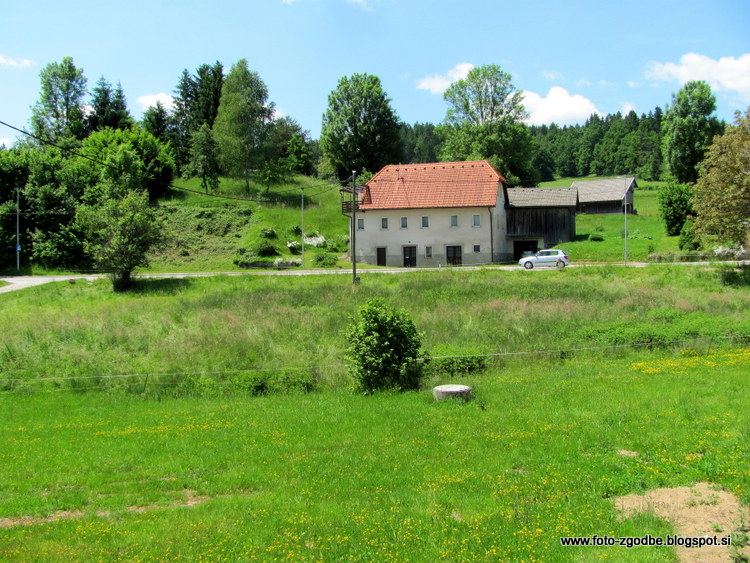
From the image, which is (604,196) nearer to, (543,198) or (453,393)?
(543,198)

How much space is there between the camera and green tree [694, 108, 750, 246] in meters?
30.2

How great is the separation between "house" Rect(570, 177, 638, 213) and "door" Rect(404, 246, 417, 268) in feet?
109

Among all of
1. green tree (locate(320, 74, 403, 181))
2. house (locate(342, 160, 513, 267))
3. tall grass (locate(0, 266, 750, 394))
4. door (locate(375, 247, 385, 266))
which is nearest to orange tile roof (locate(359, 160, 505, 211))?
house (locate(342, 160, 513, 267))

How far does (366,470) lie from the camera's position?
367 inches

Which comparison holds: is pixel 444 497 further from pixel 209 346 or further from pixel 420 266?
pixel 420 266

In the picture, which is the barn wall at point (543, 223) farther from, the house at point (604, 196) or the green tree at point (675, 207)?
the house at point (604, 196)

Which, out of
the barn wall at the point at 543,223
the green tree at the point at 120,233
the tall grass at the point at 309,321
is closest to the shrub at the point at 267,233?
the green tree at the point at 120,233

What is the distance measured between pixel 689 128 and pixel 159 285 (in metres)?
62.1

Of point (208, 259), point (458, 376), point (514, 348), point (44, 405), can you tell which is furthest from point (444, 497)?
point (208, 259)

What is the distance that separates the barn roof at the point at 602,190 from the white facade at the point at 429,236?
29.0 metres

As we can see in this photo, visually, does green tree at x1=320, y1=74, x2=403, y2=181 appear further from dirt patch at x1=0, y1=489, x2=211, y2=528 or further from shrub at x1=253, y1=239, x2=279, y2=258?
dirt patch at x1=0, y1=489, x2=211, y2=528

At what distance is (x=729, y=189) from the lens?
30.4 meters

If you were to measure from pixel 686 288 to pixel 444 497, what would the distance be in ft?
89.6

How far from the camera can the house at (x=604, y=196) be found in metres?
73.6
